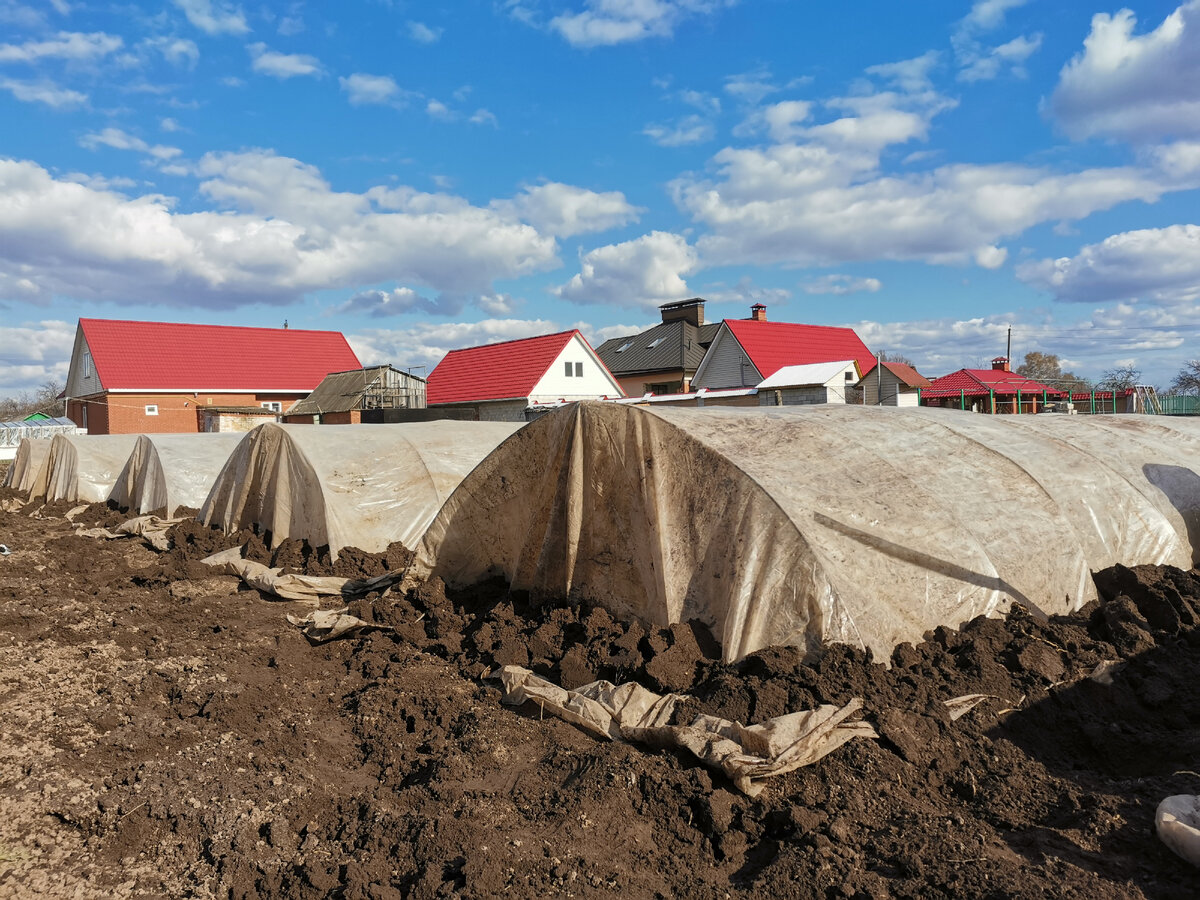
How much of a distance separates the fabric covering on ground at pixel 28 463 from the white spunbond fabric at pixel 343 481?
12.9 meters

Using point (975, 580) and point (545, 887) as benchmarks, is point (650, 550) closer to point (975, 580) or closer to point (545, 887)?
point (975, 580)

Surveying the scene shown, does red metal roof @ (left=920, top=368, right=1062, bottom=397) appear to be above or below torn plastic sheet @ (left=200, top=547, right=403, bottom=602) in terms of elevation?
above

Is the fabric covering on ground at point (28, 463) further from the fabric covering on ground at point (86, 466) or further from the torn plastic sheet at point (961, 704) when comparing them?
the torn plastic sheet at point (961, 704)

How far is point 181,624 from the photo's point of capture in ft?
23.0

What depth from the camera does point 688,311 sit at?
4328cm

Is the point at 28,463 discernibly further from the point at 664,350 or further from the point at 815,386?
the point at 664,350

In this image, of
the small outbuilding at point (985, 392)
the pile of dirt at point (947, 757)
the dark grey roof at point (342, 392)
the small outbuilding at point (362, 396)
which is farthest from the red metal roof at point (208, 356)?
the pile of dirt at point (947, 757)

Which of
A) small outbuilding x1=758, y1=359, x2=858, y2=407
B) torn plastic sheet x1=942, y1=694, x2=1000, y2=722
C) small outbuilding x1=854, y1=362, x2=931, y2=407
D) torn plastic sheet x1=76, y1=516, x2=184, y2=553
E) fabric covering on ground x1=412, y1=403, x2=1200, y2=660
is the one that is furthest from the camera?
small outbuilding x1=854, y1=362, x2=931, y2=407

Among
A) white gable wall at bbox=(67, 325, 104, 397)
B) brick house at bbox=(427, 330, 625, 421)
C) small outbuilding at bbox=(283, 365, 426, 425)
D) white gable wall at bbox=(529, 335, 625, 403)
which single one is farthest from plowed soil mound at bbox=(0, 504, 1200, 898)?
white gable wall at bbox=(67, 325, 104, 397)

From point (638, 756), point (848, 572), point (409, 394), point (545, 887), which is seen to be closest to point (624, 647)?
point (638, 756)

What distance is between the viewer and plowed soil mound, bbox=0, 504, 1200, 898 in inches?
115

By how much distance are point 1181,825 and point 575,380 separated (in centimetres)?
3036

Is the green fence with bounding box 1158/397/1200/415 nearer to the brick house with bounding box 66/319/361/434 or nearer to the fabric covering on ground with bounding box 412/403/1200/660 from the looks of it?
the fabric covering on ground with bounding box 412/403/1200/660

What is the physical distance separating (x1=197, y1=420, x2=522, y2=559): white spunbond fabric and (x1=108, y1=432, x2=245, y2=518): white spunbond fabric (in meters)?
2.36
